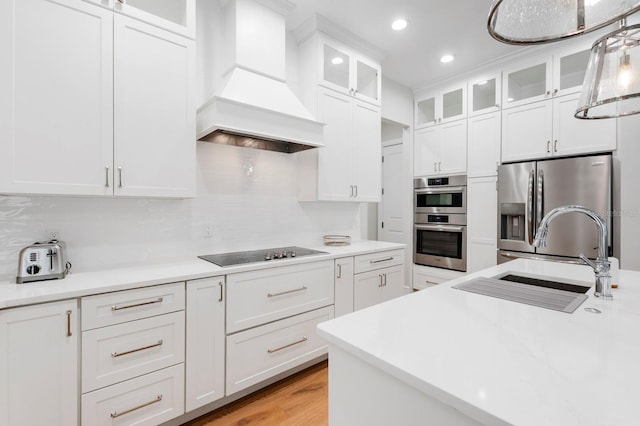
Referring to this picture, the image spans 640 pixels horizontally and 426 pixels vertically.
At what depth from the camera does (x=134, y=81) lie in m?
1.76

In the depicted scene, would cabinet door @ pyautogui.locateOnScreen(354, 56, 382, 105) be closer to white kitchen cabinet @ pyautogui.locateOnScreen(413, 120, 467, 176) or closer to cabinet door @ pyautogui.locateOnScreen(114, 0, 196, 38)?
white kitchen cabinet @ pyautogui.locateOnScreen(413, 120, 467, 176)

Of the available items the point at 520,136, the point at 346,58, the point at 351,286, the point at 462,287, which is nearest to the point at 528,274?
the point at 462,287

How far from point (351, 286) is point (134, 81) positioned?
2166 millimetres

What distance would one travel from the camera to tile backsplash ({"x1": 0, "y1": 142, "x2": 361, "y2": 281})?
1727mm

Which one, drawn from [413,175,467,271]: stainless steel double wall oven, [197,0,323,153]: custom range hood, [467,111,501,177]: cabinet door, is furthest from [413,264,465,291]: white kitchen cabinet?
[197,0,323,153]: custom range hood

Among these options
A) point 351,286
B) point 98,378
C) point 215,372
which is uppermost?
point 351,286

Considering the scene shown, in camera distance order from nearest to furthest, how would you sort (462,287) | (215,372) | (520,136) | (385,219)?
(462,287) → (215,372) → (520,136) → (385,219)

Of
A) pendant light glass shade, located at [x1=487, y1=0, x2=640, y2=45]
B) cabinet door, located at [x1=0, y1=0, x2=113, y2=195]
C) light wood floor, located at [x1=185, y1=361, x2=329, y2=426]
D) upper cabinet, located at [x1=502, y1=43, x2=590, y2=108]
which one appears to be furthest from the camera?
upper cabinet, located at [x1=502, y1=43, x2=590, y2=108]

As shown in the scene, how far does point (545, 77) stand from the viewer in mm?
3164

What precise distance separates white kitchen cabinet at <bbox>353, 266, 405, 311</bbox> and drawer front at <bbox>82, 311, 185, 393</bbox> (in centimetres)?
151

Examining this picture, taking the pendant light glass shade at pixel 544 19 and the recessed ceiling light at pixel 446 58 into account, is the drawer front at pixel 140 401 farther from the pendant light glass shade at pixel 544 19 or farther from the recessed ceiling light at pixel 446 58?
the recessed ceiling light at pixel 446 58

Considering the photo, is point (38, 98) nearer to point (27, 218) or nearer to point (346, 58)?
point (27, 218)

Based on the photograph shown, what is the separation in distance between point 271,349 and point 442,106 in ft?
11.9

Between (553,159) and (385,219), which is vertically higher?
(553,159)
